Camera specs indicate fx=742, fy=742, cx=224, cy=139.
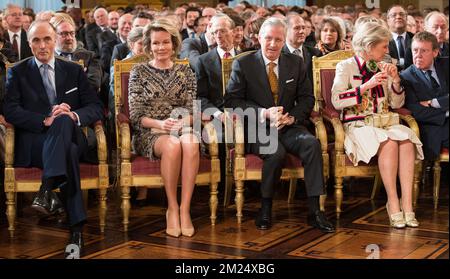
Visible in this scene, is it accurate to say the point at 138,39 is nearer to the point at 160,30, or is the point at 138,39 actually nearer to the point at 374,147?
the point at 160,30

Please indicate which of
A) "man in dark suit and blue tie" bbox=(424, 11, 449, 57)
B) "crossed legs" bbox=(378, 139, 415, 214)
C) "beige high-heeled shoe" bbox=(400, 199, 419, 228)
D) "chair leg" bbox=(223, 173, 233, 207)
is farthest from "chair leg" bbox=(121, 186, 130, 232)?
"man in dark suit and blue tie" bbox=(424, 11, 449, 57)

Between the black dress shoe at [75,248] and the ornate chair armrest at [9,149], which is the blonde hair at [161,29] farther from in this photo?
the black dress shoe at [75,248]

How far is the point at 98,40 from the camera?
729cm

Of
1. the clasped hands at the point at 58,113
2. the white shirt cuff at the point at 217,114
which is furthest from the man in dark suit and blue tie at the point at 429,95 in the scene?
the clasped hands at the point at 58,113

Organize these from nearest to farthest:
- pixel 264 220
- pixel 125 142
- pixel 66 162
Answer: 1. pixel 66 162
2. pixel 125 142
3. pixel 264 220

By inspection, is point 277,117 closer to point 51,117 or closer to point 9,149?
point 51,117

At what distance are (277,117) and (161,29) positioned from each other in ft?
2.86

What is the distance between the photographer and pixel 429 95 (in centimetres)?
464

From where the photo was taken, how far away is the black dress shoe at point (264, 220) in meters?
4.38

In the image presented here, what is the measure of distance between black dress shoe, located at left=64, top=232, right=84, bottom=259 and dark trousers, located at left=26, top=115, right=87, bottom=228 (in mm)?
72

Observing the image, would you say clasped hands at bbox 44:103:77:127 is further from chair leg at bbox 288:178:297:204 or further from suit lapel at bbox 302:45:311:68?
suit lapel at bbox 302:45:311:68

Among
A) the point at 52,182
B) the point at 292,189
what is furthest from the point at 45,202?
the point at 292,189

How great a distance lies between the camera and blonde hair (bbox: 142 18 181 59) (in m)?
4.45

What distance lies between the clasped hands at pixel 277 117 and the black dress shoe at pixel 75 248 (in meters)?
1.32
